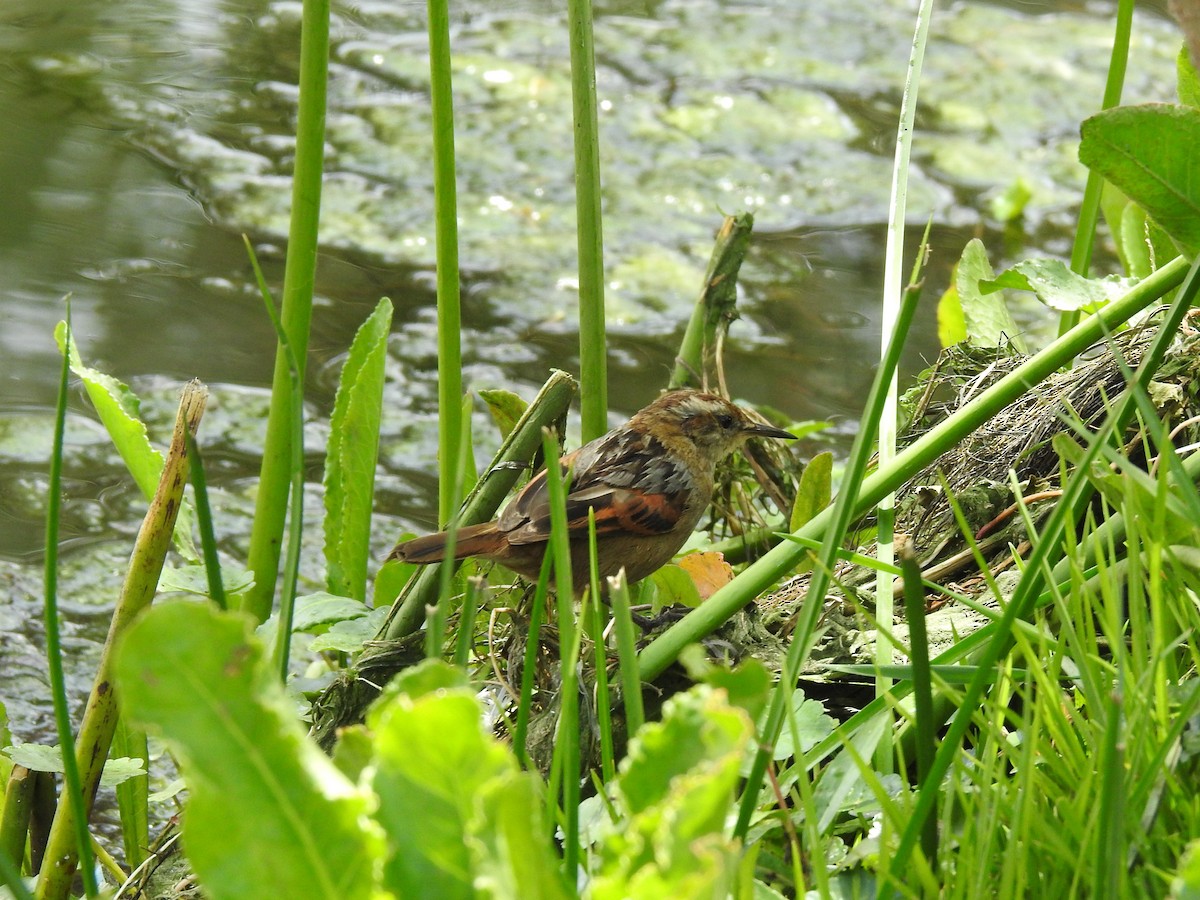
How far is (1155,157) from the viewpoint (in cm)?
198

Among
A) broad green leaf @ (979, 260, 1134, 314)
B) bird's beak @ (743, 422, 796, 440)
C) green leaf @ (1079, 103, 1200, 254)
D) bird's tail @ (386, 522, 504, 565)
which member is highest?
green leaf @ (1079, 103, 1200, 254)

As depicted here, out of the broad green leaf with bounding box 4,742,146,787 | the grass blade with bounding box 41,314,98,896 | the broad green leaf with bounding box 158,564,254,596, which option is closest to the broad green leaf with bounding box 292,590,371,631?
the broad green leaf with bounding box 158,564,254,596

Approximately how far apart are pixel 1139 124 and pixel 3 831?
224 centimetres

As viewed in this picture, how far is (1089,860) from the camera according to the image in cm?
133

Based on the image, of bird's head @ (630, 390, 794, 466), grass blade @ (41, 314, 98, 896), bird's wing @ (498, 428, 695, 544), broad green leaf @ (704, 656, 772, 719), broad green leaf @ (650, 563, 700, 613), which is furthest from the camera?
bird's head @ (630, 390, 794, 466)

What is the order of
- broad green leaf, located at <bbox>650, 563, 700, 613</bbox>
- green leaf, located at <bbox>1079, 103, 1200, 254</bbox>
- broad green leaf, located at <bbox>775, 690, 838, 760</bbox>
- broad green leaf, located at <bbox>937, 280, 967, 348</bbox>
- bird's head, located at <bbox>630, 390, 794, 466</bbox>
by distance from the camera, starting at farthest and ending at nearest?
broad green leaf, located at <bbox>937, 280, 967, 348</bbox>, bird's head, located at <bbox>630, 390, 794, 466</bbox>, broad green leaf, located at <bbox>650, 563, 700, 613</bbox>, green leaf, located at <bbox>1079, 103, 1200, 254</bbox>, broad green leaf, located at <bbox>775, 690, 838, 760</bbox>

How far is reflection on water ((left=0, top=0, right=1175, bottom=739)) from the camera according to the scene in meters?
4.91

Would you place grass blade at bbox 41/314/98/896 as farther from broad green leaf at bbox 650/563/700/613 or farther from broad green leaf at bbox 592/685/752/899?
broad green leaf at bbox 650/563/700/613

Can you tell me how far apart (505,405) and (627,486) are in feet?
1.57

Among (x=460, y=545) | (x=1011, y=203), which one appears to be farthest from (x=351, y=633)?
(x=1011, y=203)

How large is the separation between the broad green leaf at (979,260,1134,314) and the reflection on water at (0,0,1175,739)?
253cm

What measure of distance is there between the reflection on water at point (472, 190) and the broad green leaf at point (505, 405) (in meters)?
1.87

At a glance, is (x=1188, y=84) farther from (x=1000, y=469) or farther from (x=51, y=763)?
(x=51, y=763)

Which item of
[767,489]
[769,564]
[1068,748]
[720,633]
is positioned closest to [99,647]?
[767,489]
